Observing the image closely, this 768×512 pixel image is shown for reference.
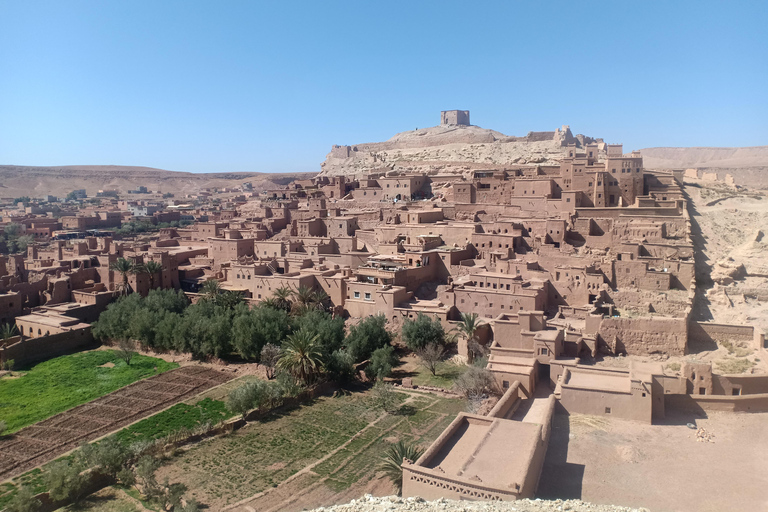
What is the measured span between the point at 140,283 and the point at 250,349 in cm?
950

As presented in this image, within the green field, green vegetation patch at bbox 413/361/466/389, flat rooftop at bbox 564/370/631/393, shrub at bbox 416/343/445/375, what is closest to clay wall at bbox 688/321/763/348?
flat rooftop at bbox 564/370/631/393

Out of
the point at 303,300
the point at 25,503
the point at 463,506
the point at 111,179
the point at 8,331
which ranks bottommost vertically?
the point at 25,503

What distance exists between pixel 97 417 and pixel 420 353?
10576 mm

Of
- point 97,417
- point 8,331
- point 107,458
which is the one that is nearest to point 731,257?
point 107,458

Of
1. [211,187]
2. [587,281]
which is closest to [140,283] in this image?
[587,281]

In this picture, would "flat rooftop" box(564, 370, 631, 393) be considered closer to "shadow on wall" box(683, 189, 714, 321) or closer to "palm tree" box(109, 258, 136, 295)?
"shadow on wall" box(683, 189, 714, 321)

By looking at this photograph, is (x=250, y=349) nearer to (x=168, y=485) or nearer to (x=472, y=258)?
→ (x=168, y=485)

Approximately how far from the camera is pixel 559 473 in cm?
1240

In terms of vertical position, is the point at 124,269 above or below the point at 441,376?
above

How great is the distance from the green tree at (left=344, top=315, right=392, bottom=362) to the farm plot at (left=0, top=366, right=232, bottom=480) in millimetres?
4714

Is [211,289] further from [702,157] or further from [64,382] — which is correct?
[702,157]

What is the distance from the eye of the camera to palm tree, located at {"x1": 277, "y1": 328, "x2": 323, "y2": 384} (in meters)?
19.6

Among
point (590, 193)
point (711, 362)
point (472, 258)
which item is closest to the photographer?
point (711, 362)

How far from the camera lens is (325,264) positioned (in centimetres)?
2866
